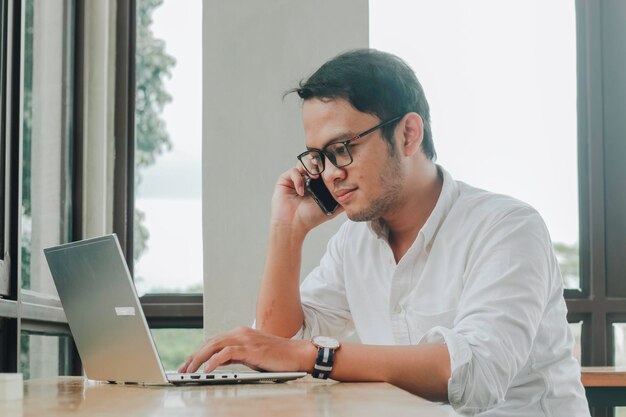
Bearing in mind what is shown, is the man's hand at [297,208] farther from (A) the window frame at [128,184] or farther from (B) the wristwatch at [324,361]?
→ (A) the window frame at [128,184]

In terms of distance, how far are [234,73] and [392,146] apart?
116cm

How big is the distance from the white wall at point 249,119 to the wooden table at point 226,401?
143 cm

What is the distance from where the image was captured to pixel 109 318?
1.65m

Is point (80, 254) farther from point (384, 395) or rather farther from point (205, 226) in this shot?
point (205, 226)

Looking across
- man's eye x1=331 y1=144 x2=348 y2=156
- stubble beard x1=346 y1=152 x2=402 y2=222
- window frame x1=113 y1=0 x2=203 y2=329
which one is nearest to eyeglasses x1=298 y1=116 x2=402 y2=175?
man's eye x1=331 y1=144 x2=348 y2=156

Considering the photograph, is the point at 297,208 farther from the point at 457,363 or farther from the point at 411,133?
the point at 457,363

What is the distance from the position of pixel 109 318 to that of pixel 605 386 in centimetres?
190

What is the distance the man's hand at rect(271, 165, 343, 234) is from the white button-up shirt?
0.42ft

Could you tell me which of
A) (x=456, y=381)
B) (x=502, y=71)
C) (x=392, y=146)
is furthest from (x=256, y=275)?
(x=456, y=381)

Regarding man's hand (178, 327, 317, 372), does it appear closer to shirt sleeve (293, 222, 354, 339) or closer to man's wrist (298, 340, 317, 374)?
man's wrist (298, 340, 317, 374)

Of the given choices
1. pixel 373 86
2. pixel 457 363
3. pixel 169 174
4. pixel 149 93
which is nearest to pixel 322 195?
pixel 373 86

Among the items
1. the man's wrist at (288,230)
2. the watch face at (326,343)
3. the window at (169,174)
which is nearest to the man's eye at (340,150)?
the man's wrist at (288,230)

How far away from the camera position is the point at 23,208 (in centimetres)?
283

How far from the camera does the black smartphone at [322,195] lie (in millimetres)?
2451
